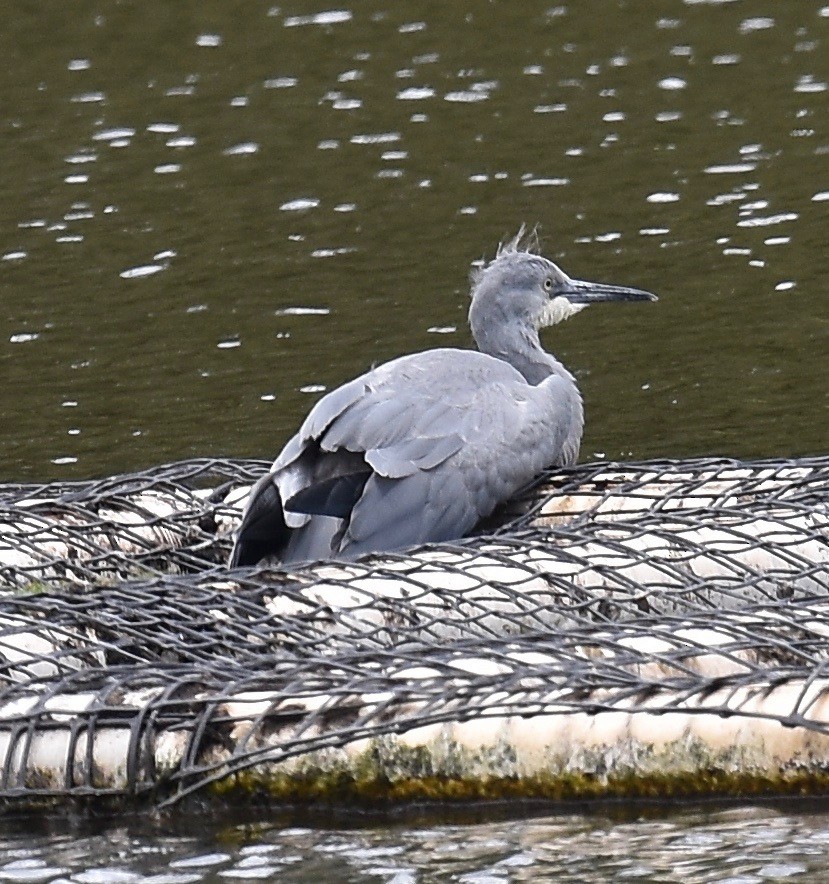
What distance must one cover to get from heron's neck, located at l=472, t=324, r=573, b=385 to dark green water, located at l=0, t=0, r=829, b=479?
1.63 meters

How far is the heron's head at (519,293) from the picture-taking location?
8.30m

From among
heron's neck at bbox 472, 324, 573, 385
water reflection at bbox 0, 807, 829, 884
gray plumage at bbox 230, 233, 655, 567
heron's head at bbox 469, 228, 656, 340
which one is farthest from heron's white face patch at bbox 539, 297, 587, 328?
water reflection at bbox 0, 807, 829, 884

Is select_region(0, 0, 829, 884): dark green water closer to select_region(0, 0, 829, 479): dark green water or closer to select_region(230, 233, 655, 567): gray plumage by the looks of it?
select_region(0, 0, 829, 479): dark green water

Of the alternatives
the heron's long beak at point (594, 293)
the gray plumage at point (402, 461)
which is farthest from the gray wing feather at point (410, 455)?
the heron's long beak at point (594, 293)

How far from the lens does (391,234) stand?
44.8 ft

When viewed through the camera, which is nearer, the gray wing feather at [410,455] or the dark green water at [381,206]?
the gray wing feather at [410,455]

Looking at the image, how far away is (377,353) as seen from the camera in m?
11.4

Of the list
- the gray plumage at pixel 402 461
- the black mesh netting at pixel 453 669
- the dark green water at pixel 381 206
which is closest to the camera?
the black mesh netting at pixel 453 669

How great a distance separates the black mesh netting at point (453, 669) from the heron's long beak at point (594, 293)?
6.96ft

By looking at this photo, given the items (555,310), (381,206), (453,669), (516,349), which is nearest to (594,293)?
(555,310)

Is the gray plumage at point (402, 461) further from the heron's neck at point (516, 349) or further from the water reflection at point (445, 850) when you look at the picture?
the water reflection at point (445, 850)

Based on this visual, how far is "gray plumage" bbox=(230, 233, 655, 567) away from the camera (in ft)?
22.3

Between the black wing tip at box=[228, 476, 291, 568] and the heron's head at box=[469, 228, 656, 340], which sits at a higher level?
the heron's head at box=[469, 228, 656, 340]

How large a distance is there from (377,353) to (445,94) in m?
5.90
